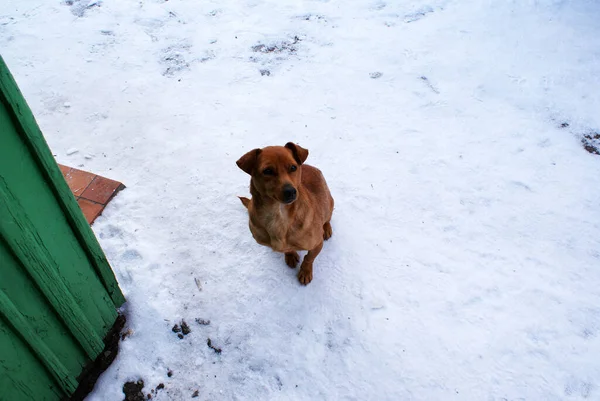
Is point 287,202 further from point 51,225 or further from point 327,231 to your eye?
point 51,225

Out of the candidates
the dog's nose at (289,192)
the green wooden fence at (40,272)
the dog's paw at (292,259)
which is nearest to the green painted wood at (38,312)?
the green wooden fence at (40,272)

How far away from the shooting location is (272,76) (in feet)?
15.1

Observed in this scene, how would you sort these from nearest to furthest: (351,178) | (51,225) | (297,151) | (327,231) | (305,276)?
(51,225) → (297,151) → (305,276) → (327,231) → (351,178)

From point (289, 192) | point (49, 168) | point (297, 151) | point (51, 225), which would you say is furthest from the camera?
point (297, 151)

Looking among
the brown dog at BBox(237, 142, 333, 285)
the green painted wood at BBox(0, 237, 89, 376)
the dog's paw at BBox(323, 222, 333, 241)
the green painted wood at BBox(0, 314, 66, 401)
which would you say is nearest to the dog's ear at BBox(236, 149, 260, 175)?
the brown dog at BBox(237, 142, 333, 285)

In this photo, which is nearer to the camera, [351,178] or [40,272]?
[40,272]

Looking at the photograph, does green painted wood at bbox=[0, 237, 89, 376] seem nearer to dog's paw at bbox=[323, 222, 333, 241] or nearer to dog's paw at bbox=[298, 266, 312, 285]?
dog's paw at bbox=[298, 266, 312, 285]

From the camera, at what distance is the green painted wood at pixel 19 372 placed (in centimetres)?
168

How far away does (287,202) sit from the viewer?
226 cm

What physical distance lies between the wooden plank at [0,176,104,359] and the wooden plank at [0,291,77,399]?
143 mm

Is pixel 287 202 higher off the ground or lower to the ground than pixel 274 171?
lower

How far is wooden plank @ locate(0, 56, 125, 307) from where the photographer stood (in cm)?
138

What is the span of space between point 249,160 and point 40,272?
3.90ft

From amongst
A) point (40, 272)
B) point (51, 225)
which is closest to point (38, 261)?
point (40, 272)
